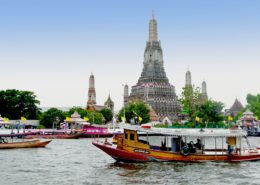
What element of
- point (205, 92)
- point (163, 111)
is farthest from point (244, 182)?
point (205, 92)

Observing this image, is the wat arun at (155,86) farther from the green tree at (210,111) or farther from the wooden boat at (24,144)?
the wooden boat at (24,144)

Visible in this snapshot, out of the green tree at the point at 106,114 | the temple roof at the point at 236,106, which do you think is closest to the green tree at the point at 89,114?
the green tree at the point at 106,114

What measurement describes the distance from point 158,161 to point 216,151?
21.0ft

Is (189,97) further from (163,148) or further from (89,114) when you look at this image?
(163,148)

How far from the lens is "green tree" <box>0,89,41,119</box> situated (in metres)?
99.2

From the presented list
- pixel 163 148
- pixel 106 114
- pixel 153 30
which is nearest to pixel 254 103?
pixel 106 114

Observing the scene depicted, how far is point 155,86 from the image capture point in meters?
154

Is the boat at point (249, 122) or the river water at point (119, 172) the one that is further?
the boat at point (249, 122)

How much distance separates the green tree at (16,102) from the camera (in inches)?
3905

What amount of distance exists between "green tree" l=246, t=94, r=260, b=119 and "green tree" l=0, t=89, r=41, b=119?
59.0m

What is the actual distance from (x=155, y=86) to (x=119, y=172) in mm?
125128

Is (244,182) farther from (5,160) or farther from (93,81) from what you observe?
(93,81)

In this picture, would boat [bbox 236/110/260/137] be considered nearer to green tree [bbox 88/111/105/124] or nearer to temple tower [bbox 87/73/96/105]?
green tree [bbox 88/111/105/124]

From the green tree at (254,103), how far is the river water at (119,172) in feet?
266
